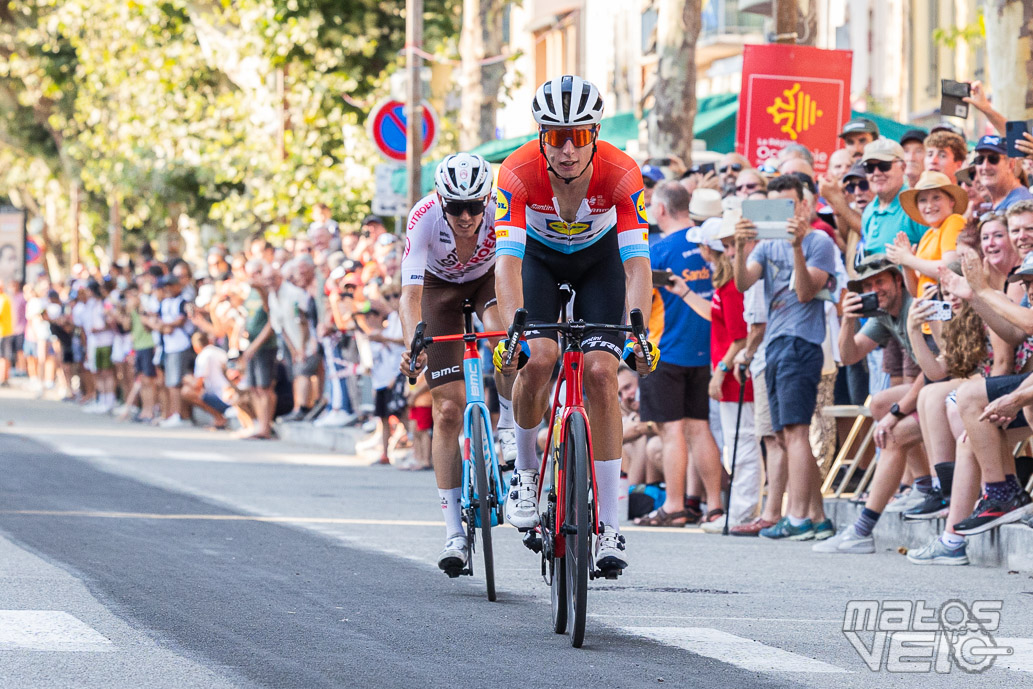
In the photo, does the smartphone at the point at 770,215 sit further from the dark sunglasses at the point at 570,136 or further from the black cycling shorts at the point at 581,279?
the dark sunglasses at the point at 570,136

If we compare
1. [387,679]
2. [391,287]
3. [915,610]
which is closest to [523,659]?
[387,679]

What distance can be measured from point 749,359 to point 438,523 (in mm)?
2356

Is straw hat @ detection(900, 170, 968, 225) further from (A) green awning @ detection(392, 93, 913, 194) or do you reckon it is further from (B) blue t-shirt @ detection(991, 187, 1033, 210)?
(A) green awning @ detection(392, 93, 913, 194)

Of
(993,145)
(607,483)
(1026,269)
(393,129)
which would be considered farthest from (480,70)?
(607,483)

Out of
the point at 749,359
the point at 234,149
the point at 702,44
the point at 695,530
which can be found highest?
the point at 702,44

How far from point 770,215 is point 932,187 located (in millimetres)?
1006

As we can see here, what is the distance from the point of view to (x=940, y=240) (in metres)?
11.9

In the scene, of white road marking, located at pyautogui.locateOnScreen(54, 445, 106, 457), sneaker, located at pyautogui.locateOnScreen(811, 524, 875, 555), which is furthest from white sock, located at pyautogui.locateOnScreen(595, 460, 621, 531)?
white road marking, located at pyautogui.locateOnScreen(54, 445, 106, 457)

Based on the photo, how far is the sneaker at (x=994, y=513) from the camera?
1055cm

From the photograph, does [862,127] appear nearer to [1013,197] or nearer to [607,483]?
[1013,197]

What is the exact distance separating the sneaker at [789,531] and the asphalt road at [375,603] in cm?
28

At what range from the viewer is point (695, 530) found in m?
13.1

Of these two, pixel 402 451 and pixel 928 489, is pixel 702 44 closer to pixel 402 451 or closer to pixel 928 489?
pixel 402 451

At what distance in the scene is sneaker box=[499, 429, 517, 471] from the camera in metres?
9.19
